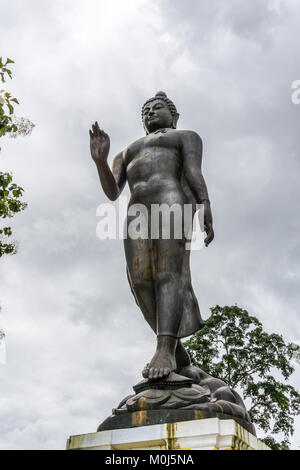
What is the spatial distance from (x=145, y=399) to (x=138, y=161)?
2891mm

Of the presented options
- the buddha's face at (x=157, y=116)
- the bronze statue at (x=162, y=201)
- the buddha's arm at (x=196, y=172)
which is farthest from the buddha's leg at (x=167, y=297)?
the buddha's face at (x=157, y=116)

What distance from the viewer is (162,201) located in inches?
233

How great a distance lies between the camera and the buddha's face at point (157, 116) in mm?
6707

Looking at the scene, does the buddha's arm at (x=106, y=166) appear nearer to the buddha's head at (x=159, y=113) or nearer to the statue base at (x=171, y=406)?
the buddha's head at (x=159, y=113)

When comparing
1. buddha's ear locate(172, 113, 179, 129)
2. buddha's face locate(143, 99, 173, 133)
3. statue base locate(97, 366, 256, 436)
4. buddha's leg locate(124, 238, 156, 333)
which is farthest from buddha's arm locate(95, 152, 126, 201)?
statue base locate(97, 366, 256, 436)

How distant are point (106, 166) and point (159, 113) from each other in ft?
3.60

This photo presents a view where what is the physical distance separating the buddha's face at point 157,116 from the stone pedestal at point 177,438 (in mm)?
3840

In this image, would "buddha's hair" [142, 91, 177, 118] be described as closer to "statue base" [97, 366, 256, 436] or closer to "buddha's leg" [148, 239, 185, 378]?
"buddha's leg" [148, 239, 185, 378]

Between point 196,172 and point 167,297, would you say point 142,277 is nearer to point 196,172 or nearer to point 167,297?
point 167,297

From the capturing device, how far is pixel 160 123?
670 cm

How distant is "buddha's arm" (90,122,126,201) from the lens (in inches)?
243

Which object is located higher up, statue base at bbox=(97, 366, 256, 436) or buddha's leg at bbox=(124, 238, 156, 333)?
buddha's leg at bbox=(124, 238, 156, 333)

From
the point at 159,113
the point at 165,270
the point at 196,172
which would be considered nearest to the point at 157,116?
the point at 159,113
